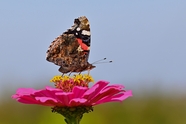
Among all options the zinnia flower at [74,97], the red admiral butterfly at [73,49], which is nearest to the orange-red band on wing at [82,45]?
the red admiral butterfly at [73,49]

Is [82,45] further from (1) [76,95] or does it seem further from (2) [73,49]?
(1) [76,95]

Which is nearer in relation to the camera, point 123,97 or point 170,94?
point 123,97

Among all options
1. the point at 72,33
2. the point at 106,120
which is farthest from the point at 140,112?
the point at 72,33

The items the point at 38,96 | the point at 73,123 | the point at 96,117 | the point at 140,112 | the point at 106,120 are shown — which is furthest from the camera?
the point at 140,112

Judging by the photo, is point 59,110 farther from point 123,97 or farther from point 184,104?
point 184,104

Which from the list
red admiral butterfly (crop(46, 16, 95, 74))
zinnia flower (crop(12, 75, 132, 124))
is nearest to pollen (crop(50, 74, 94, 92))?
red admiral butterfly (crop(46, 16, 95, 74))

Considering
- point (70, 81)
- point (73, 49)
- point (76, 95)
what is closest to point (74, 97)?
point (76, 95)
